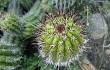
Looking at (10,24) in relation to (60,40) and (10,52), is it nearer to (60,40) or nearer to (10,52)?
(10,52)

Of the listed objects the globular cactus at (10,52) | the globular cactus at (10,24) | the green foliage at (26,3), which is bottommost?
the globular cactus at (10,52)

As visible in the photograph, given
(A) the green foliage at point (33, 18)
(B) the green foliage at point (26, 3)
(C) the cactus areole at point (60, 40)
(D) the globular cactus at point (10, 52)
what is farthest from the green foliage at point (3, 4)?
(C) the cactus areole at point (60, 40)

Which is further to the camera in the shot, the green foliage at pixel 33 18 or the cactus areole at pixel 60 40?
the green foliage at pixel 33 18

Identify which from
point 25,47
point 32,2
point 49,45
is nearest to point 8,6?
point 32,2

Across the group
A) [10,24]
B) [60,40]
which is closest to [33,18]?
[10,24]

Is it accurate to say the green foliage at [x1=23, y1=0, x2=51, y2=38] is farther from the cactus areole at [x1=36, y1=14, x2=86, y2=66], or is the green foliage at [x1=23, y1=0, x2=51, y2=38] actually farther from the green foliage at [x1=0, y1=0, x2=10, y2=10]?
→ the green foliage at [x1=0, y1=0, x2=10, y2=10]

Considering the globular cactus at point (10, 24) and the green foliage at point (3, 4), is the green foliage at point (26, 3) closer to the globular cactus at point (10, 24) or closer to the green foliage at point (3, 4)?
the green foliage at point (3, 4)

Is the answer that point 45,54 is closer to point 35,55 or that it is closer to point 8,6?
point 35,55
